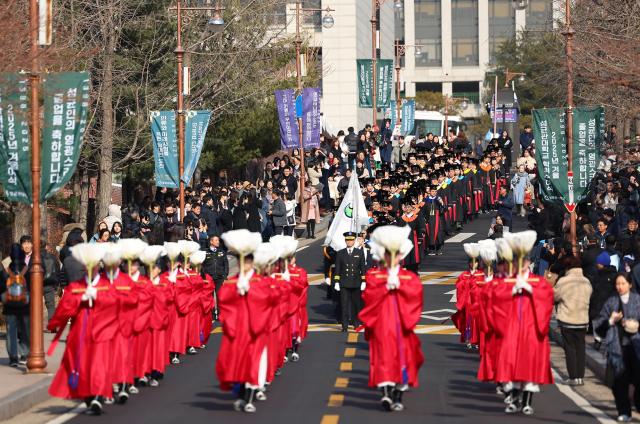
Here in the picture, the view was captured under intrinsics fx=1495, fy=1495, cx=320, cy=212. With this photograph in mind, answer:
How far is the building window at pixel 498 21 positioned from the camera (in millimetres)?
118750

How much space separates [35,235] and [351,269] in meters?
8.26

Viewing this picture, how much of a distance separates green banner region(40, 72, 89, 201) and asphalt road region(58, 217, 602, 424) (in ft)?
10.3

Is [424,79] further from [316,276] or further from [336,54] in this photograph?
[316,276]

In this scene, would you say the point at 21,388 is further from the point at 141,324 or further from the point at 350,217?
the point at 350,217

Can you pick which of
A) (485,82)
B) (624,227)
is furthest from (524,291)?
(485,82)

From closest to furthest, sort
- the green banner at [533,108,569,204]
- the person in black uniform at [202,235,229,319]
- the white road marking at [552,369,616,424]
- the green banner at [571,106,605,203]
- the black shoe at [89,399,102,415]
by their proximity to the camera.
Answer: the white road marking at [552,369,616,424]
the black shoe at [89,399,102,415]
the person in black uniform at [202,235,229,319]
the green banner at [571,106,605,203]
the green banner at [533,108,569,204]

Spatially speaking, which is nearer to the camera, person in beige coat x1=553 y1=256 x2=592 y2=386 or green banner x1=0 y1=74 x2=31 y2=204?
Answer: person in beige coat x1=553 y1=256 x2=592 y2=386

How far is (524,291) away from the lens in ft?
55.6

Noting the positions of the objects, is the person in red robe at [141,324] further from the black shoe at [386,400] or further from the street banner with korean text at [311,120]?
the street banner with korean text at [311,120]

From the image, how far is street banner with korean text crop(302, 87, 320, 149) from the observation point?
1816 inches

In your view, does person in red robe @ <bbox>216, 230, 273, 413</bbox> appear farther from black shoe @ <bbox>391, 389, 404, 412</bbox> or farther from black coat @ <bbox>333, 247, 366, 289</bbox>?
black coat @ <bbox>333, 247, 366, 289</bbox>

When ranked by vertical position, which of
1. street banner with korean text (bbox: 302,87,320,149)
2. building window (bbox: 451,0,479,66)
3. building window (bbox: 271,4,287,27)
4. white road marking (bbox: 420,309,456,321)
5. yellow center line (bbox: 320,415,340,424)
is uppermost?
building window (bbox: 451,0,479,66)

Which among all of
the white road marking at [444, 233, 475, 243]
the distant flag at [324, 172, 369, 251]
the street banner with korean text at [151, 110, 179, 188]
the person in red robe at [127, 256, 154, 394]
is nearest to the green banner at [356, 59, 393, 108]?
the white road marking at [444, 233, 475, 243]

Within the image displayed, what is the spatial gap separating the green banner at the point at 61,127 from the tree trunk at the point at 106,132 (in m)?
15.3
